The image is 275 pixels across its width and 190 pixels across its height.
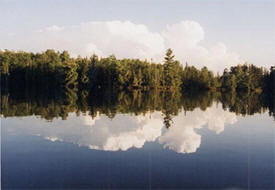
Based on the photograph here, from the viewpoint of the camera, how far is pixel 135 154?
57.4 feet

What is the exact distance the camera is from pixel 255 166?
15.7 m

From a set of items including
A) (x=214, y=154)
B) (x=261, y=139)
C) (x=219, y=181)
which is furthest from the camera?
(x=261, y=139)

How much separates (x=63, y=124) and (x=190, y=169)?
15.6 m

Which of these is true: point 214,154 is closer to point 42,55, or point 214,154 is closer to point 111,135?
point 111,135

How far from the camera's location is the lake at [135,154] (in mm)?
13156

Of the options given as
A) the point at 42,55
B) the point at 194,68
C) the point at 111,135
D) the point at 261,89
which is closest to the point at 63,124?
the point at 111,135

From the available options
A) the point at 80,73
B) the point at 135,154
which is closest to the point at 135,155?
the point at 135,154

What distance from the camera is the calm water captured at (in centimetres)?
1317

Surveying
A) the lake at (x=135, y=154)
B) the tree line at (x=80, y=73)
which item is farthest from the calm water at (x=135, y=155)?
the tree line at (x=80, y=73)

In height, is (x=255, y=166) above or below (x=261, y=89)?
below

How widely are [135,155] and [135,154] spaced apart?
0.82ft

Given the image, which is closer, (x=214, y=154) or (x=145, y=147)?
(x=214, y=154)

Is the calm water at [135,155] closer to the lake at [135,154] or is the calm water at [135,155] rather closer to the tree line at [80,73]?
the lake at [135,154]

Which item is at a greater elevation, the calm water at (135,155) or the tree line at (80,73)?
the tree line at (80,73)
